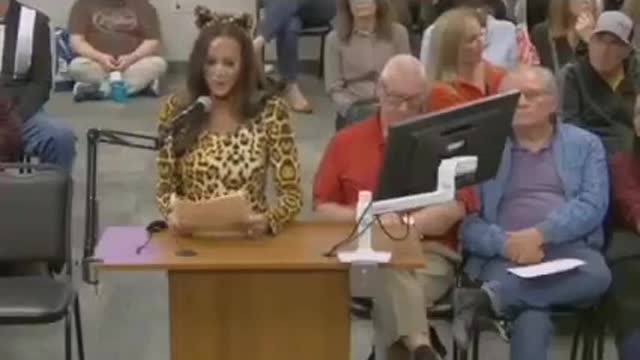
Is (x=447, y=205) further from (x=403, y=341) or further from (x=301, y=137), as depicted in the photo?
(x=301, y=137)

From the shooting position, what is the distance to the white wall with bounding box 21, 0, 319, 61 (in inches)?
362

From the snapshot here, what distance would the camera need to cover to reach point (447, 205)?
4059mm

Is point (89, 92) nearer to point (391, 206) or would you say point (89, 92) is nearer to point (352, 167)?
point (352, 167)

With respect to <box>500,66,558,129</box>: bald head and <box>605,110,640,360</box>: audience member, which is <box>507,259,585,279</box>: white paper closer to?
<box>605,110,640,360</box>: audience member

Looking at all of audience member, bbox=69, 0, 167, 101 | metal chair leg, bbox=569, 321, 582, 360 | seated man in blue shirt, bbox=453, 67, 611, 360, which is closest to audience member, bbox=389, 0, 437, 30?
audience member, bbox=69, 0, 167, 101

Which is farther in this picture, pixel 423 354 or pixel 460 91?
pixel 460 91

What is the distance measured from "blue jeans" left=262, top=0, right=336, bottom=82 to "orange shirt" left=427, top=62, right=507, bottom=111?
3234 mm

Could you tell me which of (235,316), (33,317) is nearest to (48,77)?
(33,317)

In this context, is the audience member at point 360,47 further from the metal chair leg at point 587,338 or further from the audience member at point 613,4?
the metal chair leg at point 587,338

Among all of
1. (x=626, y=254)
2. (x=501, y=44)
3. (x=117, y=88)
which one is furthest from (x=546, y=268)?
(x=117, y=88)

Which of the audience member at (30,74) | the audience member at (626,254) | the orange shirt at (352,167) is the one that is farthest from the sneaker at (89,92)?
the audience member at (626,254)

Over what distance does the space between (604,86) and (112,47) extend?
14.1ft

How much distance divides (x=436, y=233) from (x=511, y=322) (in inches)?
14.8

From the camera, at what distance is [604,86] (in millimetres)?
5289
